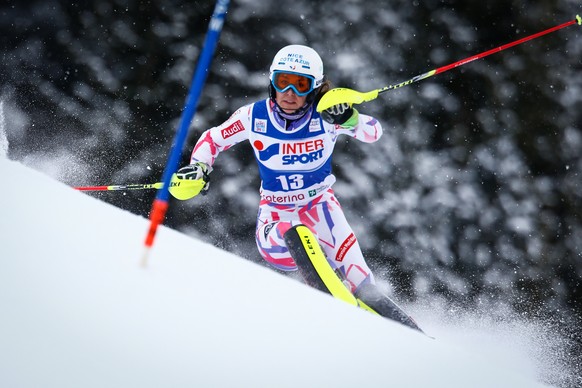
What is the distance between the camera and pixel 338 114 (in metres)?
3.55

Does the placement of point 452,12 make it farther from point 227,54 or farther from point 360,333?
point 360,333

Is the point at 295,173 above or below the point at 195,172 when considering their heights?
above

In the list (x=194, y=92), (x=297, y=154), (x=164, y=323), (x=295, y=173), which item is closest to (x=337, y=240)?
(x=295, y=173)

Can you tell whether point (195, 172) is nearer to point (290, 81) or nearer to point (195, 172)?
point (195, 172)

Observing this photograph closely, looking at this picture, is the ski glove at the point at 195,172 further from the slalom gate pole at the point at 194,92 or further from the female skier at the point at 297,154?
the slalom gate pole at the point at 194,92

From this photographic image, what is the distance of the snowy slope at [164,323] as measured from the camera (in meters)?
1.28

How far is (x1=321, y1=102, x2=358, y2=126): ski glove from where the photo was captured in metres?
3.53

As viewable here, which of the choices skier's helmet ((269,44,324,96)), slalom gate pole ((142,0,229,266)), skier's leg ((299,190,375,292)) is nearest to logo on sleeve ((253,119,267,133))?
skier's helmet ((269,44,324,96))

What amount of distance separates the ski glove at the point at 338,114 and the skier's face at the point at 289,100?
0.75 ft

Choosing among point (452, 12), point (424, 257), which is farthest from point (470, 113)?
point (424, 257)

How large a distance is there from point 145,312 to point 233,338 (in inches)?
9.1

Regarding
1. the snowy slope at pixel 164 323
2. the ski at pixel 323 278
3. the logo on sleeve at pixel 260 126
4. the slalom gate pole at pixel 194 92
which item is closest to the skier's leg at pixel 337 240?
the ski at pixel 323 278

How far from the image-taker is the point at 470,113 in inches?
464

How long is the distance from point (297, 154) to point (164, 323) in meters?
Result: 2.46
